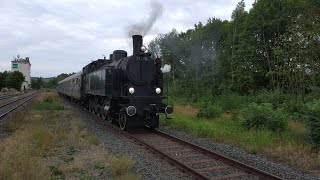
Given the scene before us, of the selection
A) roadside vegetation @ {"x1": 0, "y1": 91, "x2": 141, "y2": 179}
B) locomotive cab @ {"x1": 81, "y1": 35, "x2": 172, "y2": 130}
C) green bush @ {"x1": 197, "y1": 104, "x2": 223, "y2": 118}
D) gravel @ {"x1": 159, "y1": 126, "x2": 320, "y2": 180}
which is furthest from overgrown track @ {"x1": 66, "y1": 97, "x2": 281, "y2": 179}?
green bush @ {"x1": 197, "y1": 104, "x2": 223, "y2": 118}

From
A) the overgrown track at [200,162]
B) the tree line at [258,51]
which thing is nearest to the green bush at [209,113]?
the overgrown track at [200,162]

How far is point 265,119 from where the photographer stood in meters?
12.7

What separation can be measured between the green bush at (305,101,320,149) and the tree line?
1151cm

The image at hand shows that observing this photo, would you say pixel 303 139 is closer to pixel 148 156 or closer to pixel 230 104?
pixel 148 156

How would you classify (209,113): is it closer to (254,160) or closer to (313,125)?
(313,125)

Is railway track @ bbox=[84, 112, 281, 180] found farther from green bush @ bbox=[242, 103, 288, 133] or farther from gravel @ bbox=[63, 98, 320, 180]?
green bush @ bbox=[242, 103, 288, 133]

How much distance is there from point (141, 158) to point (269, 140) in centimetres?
422

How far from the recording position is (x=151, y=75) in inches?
558

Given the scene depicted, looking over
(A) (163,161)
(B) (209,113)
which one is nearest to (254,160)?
(A) (163,161)

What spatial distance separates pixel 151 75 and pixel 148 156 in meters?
5.44

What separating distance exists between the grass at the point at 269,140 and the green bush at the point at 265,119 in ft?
1.00

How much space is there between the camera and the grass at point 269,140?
847 cm

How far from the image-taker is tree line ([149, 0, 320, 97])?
78.6 ft

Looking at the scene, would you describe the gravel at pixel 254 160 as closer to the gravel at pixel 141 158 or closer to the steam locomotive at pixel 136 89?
the gravel at pixel 141 158
